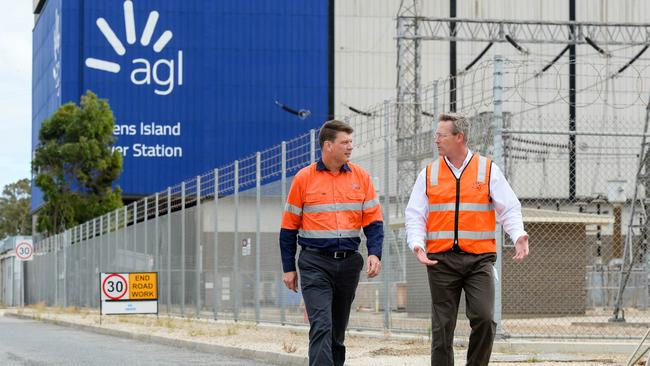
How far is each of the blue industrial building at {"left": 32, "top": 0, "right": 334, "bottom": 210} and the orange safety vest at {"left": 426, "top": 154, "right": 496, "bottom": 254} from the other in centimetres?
4865

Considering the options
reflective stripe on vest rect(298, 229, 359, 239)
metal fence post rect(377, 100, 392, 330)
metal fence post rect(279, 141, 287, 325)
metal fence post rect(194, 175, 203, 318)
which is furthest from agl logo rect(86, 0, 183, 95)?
reflective stripe on vest rect(298, 229, 359, 239)

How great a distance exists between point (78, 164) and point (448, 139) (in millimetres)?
40982

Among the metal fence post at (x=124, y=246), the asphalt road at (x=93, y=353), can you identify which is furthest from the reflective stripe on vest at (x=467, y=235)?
the metal fence post at (x=124, y=246)

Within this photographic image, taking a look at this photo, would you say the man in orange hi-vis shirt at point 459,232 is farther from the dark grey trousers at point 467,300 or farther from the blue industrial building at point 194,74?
the blue industrial building at point 194,74

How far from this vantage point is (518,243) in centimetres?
821

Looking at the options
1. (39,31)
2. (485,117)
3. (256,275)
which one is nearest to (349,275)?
(485,117)

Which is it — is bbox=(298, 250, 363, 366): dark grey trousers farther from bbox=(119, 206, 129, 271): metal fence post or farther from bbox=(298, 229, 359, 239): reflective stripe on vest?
bbox=(119, 206, 129, 271): metal fence post

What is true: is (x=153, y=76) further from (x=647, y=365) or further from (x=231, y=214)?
(x=647, y=365)

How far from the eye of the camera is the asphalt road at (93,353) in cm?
1464

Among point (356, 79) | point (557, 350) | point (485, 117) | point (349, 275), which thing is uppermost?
point (356, 79)

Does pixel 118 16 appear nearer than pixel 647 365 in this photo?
No

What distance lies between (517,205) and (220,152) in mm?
49234

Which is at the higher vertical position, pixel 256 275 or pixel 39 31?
pixel 39 31

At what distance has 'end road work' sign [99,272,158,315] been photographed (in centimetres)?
2628
